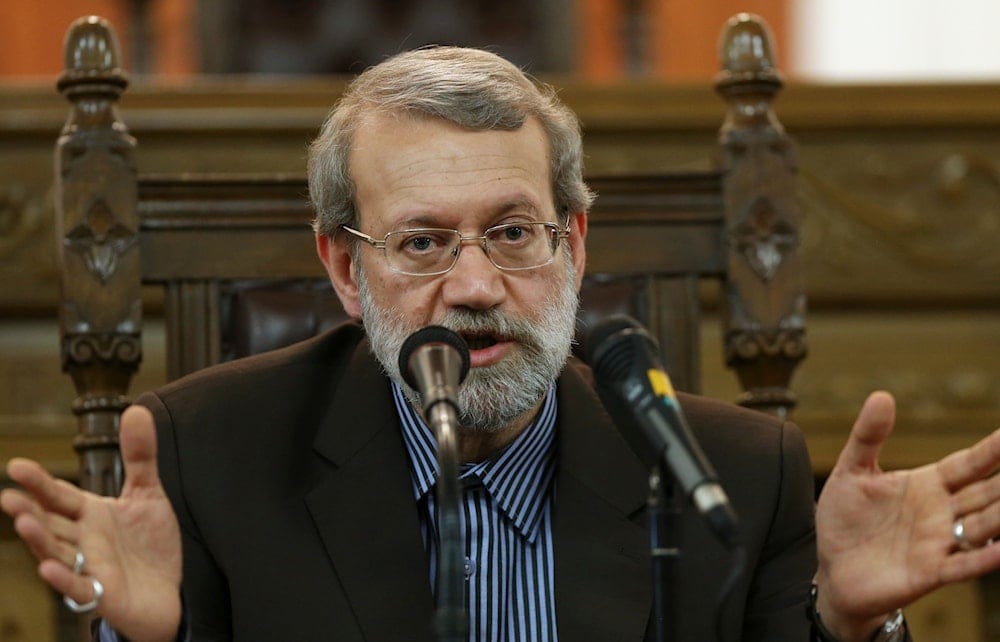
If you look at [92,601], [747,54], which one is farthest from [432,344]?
[747,54]

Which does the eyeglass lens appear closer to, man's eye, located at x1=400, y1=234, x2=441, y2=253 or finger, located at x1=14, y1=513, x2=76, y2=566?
man's eye, located at x1=400, y1=234, x2=441, y2=253

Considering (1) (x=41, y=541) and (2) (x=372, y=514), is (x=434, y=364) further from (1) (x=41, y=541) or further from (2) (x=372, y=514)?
A: (2) (x=372, y=514)

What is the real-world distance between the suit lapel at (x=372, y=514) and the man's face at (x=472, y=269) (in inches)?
4.2

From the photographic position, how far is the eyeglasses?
2.26 meters

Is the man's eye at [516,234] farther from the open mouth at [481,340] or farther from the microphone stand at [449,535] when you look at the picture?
the microphone stand at [449,535]

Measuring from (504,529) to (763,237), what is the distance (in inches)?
30.0

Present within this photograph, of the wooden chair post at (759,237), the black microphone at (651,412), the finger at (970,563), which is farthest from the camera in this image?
the wooden chair post at (759,237)

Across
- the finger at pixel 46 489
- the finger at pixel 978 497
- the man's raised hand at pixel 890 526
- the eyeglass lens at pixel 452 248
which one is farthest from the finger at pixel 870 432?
the finger at pixel 46 489

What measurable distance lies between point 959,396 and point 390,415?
7.70 ft

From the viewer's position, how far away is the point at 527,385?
2246mm

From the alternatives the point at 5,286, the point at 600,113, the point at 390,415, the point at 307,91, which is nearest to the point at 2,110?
the point at 5,286

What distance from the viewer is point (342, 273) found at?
251 cm

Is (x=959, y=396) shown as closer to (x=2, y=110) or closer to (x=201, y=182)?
(x=201, y=182)

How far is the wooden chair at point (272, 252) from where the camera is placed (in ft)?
8.50
